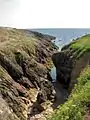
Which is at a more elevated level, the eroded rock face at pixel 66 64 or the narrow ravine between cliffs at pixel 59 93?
the eroded rock face at pixel 66 64

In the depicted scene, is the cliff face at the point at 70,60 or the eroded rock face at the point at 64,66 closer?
the cliff face at the point at 70,60

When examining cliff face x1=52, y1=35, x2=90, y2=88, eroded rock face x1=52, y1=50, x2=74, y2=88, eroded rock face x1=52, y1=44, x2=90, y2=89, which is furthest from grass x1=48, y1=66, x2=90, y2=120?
eroded rock face x1=52, y1=50, x2=74, y2=88

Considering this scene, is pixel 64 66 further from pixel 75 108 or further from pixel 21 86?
pixel 75 108

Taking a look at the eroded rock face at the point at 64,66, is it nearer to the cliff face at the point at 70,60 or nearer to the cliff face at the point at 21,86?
the cliff face at the point at 70,60

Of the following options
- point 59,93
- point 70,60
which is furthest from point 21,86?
point 70,60

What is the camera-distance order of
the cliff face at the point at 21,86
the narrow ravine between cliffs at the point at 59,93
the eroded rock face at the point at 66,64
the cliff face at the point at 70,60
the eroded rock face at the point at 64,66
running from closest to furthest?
the cliff face at the point at 21,86 < the cliff face at the point at 70,60 < the narrow ravine between cliffs at the point at 59,93 < the eroded rock face at the point at 66,64 < the eroded rock face at the point at 64,66

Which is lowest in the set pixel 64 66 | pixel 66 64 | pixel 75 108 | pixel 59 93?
pixel 59 93

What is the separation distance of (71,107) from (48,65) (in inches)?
2996

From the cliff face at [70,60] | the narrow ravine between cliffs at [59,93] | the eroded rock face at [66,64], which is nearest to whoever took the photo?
the cliff face at [70,60]

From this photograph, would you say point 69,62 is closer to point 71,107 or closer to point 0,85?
point 0,85

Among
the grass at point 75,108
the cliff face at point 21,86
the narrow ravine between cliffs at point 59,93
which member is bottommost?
the narrow ravine between cliffs at point 59,93

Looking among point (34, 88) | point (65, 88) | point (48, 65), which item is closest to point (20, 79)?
point (34, 88)

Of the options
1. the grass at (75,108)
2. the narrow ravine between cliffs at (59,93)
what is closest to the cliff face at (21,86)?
the narrow ravine between cliffs at (59,93)

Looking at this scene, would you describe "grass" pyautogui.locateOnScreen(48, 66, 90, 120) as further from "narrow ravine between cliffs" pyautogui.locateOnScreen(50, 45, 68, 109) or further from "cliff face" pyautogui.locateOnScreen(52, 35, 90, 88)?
"narrow ravine between cliffs" pyautogui.locateOnScreen(50, 45, 68, 109)
